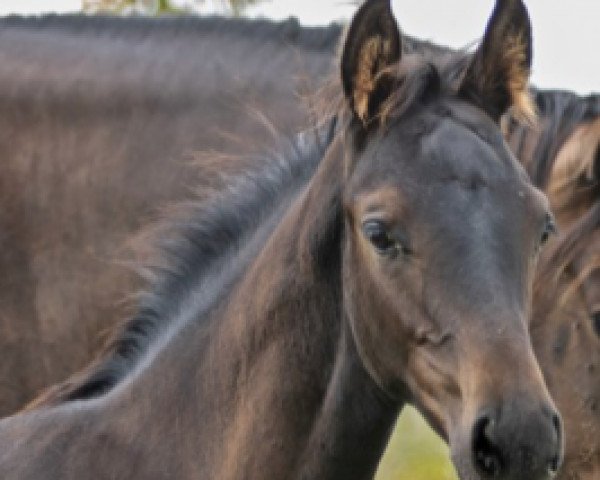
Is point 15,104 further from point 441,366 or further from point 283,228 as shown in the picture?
point 441,366

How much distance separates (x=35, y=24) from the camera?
7762mm

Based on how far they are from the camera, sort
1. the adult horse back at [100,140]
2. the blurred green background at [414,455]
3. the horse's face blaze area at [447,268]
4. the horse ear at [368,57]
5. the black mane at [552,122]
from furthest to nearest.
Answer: the blurred green background at [414,455] < the adult horse back at [100,140] < the black mane at [552,122] < the horse ear at [368,57] < the horse's face blaze area at [447,268]

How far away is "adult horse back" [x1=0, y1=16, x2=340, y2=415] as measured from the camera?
7.06 metres

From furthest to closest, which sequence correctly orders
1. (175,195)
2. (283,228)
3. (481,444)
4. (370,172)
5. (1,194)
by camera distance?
(1,194) → (175,195) → (283,228) → (370,172) → (481,444)

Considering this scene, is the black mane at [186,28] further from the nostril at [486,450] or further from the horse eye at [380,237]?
the nostril at [486,450]

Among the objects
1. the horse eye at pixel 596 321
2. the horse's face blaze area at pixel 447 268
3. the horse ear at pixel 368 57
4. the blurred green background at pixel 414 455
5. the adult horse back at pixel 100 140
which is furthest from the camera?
the blurred green background at pixel 414 455

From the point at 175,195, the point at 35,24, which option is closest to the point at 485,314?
the point at 175,195

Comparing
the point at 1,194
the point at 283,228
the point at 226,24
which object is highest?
the point at 283,228

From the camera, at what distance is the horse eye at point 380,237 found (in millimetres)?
4613

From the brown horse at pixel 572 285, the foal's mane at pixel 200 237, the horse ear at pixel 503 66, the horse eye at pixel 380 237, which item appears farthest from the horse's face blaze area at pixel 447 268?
the brown horse at pixel 572 285

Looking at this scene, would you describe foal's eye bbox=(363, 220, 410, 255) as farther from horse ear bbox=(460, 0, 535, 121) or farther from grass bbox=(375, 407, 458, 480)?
grass bbox=(375, 407, 458, 480)

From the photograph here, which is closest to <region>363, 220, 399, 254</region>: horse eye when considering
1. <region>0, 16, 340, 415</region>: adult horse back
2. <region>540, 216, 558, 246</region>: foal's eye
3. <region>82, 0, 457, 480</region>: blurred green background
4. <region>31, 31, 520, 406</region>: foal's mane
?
<region>540, 216, 558, 246</region>: foal's eye

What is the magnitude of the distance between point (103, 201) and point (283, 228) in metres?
2.23

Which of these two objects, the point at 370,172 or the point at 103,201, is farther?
the point at 103,201
